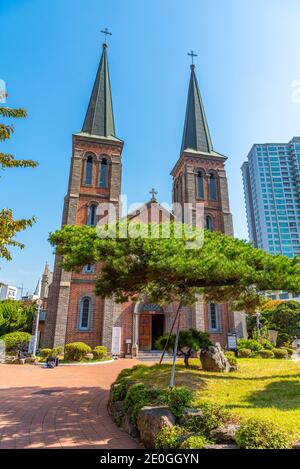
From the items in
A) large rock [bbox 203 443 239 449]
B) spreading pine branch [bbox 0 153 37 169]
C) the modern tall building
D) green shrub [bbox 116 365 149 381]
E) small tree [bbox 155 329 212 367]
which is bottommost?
large rock [bbox 203 443 239 449]

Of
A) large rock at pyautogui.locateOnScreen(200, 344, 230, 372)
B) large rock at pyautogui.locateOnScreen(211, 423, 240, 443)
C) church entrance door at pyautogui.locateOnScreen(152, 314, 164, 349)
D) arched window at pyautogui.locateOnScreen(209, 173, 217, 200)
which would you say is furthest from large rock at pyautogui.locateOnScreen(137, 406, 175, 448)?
arched window at pyautogui.locateOnScreen(209, 173, 217, 200)

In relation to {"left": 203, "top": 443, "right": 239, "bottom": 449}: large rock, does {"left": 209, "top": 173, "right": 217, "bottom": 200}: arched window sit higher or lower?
higher

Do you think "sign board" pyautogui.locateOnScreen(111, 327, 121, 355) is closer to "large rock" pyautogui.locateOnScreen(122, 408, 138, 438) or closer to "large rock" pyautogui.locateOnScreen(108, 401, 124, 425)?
"large rock" pyautogui.locateOnScreen(108, 401, 124, 425)

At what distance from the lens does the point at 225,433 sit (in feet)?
13.5

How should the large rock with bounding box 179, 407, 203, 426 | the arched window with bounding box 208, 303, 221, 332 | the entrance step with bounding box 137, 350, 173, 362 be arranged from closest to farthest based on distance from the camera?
the large rock with bounding box 179, 407, 203, 426
the entrance step with bounding box 137, 350, 173, 362
the arched window with bounding box 208, 303, 221, 332

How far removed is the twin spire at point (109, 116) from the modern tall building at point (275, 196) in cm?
7458

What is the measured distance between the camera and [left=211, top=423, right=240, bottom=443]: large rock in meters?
4.07

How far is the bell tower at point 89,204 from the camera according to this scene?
19.0m

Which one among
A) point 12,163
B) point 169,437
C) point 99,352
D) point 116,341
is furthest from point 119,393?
point 116,341

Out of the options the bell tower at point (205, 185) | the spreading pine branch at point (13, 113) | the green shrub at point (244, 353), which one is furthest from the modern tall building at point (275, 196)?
the spreading pine branch at point (13, 113)

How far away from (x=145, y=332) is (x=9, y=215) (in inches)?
656

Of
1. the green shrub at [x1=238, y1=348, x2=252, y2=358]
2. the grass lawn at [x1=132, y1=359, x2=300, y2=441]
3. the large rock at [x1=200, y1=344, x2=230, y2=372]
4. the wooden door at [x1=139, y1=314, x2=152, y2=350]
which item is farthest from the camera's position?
the wooden door at [x1=139, y1=314, x2=152, y2=350]

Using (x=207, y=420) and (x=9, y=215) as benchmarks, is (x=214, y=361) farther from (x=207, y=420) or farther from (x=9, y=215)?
(x=9, y=215)

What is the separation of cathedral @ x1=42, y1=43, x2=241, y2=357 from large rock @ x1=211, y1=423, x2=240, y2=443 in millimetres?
14833
